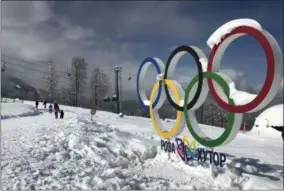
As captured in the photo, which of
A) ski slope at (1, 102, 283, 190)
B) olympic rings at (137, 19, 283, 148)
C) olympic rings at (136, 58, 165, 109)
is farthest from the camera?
olympic rings at (136, 58, 165, 109)

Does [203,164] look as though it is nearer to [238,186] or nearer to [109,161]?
[238,186]

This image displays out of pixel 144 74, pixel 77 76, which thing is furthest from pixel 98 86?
pixel 144 74

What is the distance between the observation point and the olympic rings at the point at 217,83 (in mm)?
10266

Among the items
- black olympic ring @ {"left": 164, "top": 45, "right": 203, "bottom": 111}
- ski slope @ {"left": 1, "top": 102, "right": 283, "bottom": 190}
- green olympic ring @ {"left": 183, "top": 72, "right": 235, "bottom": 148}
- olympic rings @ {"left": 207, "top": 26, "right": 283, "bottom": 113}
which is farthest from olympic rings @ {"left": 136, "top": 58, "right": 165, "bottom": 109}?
olympic rings @ {"left": 207, "top": 26, "right": 283, "bottom": 113}

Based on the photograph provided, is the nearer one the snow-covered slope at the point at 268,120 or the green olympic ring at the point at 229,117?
the green olympic ring at the point at 229,117

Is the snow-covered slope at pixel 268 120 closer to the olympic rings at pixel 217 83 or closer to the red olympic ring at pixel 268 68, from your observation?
the olympic rings at pixel 217 83

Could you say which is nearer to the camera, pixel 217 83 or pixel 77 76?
pixel 217 83

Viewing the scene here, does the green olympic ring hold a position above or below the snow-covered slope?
above

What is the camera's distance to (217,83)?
39.8ft

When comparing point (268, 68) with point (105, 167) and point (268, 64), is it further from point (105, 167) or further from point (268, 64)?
point (105, 167)

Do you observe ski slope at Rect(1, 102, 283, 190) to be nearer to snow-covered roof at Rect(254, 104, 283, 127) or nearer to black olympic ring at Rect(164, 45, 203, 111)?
black olympic ring at Rect(164, 45, 203, 111)

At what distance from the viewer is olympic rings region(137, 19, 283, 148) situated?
33.7ft

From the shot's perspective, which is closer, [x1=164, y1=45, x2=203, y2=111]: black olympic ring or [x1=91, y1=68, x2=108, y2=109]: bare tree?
[x1=164, y1=45, x2=203, y2=111]: black olympic ring

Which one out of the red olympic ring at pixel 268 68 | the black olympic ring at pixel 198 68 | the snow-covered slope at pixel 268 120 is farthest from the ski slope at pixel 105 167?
the snow-covered slope at pixel 268 120
